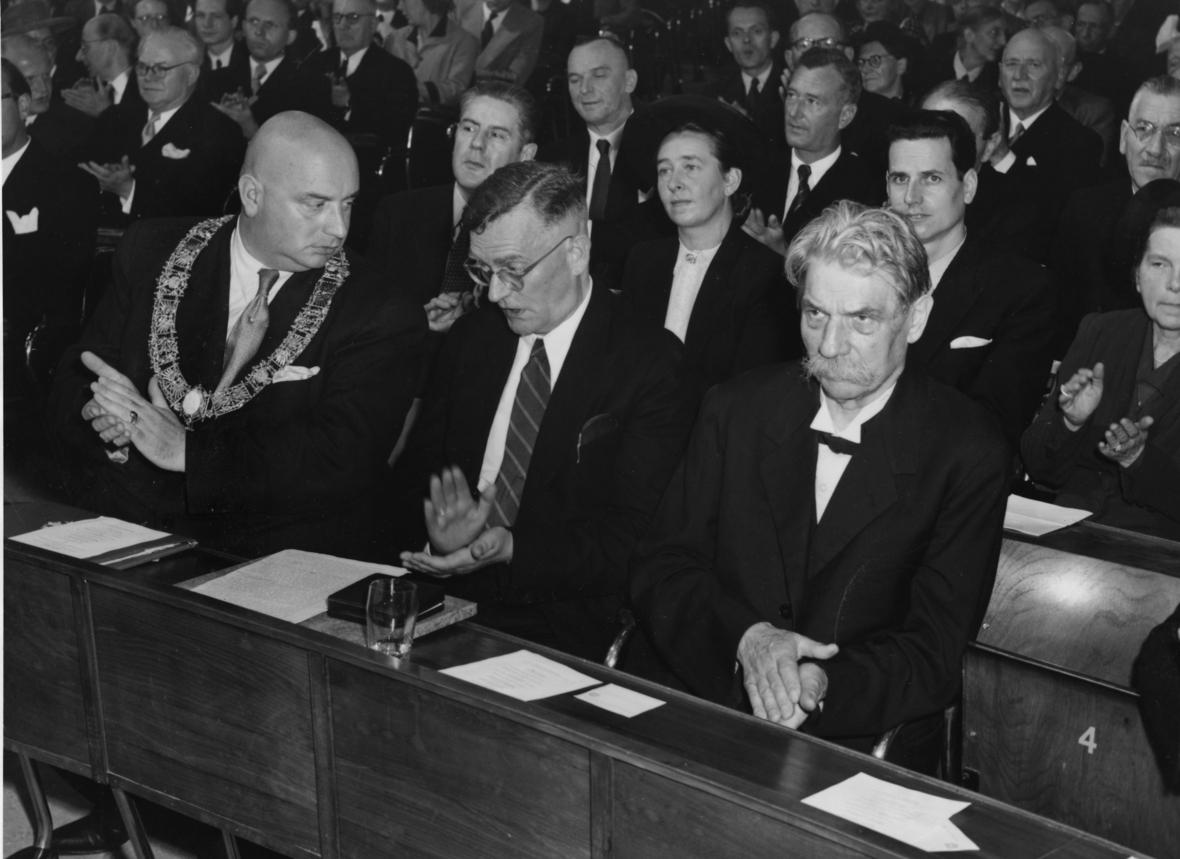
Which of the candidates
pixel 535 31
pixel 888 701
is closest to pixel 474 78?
pixel 535 31

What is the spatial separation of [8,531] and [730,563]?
166 cm

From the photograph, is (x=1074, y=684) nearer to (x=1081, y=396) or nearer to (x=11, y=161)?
(x=1081, y=396)

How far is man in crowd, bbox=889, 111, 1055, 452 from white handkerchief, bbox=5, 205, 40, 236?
12.2 ft

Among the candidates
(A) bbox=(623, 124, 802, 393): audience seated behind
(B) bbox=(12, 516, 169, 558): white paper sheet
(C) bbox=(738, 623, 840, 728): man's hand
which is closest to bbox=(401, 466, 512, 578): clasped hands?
(B) bbox=(12, 516, 169, 558): white paper sheet

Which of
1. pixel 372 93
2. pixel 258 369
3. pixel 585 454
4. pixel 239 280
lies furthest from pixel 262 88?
pixel 585 454

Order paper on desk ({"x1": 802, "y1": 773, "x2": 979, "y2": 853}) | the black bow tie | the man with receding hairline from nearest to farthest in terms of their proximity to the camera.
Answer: paper on desk ({"x1": 802, "y1": 773, "x2": 979, "y2": 853}) < the black bow tie < the man with receding hairline

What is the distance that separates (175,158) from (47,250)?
2.16 ft

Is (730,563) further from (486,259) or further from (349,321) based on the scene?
(349,321)

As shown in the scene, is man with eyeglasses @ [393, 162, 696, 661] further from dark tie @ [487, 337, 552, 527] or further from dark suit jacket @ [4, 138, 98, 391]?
dark suit jacket @ [4, 138, 98, 391]

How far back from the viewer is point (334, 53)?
5.66 metres

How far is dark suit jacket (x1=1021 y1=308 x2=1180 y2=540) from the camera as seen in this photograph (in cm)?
343

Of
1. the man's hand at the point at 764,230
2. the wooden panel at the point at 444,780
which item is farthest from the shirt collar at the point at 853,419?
the man's hand at the point at 764,230

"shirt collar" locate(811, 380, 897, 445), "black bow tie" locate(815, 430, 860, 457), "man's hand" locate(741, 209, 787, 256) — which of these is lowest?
"black bow tie" locate(815, 430, 860, 457)

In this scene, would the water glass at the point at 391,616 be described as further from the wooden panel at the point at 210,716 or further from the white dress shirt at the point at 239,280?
the white dress shirt at the point at 239,280
